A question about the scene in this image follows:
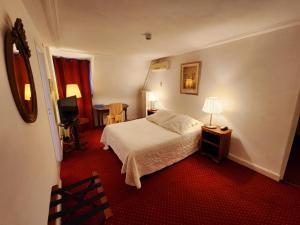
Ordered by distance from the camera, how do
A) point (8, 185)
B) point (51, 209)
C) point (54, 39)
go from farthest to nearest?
point (54, 39) → point (51, 209) → point (8, 185)

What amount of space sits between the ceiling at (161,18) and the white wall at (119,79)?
1.75m

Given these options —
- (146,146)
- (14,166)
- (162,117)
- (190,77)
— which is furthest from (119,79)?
(14,166)

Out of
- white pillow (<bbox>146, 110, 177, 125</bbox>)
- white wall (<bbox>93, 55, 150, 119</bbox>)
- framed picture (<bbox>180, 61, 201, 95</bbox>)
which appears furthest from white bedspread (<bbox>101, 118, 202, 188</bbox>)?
white wall (<bbox>93, 55, 150, 119</bbox>)

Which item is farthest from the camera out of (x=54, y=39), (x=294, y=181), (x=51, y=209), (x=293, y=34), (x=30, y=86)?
(x=54, y=39)

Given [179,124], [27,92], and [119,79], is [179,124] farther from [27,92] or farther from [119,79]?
[119,79]

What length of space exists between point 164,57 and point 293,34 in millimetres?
2686

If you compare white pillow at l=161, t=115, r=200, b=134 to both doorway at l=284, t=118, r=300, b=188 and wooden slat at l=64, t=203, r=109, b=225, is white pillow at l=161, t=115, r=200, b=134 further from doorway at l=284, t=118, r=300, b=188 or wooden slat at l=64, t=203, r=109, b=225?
wooden slat at l=64, t=203, r=109, b=225

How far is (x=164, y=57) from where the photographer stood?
12.9ft

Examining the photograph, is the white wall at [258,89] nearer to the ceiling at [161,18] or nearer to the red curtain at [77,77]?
the ceiling at [161,18]

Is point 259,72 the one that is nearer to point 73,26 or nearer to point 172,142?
point 172,142

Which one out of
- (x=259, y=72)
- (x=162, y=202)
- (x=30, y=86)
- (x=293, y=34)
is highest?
(x=293, y=34)

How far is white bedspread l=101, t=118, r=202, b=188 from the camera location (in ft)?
6.52

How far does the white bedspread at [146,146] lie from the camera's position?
199 centimetres

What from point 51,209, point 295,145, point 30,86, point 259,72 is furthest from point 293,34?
point 51,209
